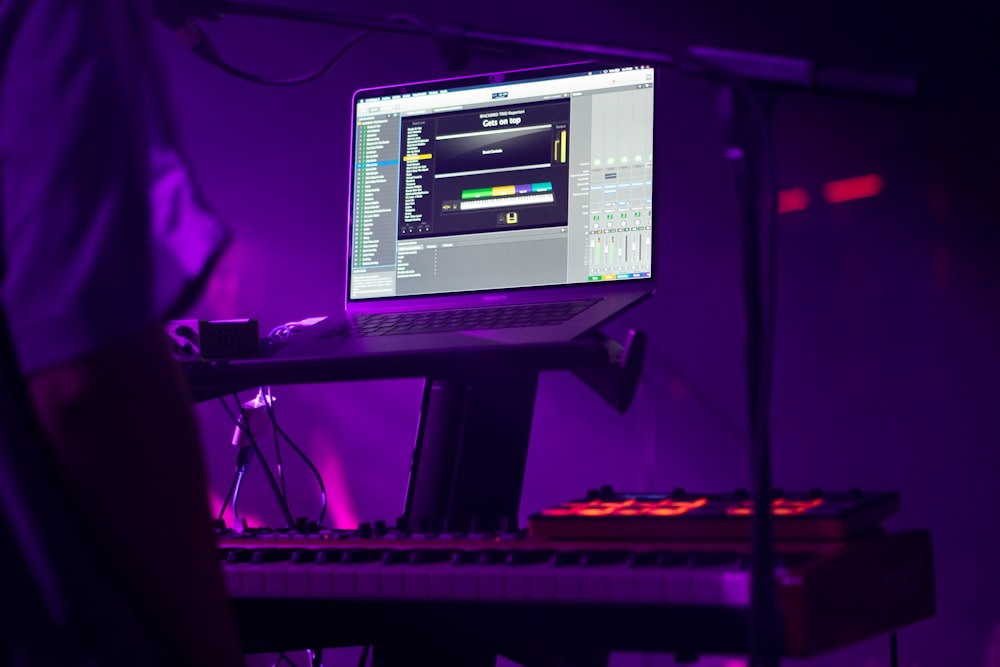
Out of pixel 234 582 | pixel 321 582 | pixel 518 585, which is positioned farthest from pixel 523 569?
pixel 234 582

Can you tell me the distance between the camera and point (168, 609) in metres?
0.71

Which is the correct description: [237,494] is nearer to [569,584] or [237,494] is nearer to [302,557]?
[302,557]

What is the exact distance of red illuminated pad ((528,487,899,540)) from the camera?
1.07 metres

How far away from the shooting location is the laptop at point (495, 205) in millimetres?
1583

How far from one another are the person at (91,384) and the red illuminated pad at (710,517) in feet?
1.67

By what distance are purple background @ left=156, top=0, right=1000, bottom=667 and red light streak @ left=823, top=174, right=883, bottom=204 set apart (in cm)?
1

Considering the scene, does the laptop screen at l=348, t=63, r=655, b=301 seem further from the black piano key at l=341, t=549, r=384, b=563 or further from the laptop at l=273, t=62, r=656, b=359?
the black piano key at l=341, t=549, r=384, b=563

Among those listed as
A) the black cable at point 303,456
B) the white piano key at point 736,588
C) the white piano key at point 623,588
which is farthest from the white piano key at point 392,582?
the black cable at point 303,456

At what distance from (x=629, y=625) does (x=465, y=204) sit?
2.86 ft

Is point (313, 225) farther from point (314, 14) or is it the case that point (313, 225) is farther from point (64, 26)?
point (64, 26)

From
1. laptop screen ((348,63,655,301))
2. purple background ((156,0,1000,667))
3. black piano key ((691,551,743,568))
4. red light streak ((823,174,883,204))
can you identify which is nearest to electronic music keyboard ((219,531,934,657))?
black piano key ((691,551,743,568))

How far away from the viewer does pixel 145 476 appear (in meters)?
0.70

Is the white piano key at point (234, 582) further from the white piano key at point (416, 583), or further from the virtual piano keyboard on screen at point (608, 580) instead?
the white piano key at point (416, 583)

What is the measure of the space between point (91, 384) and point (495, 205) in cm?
107
